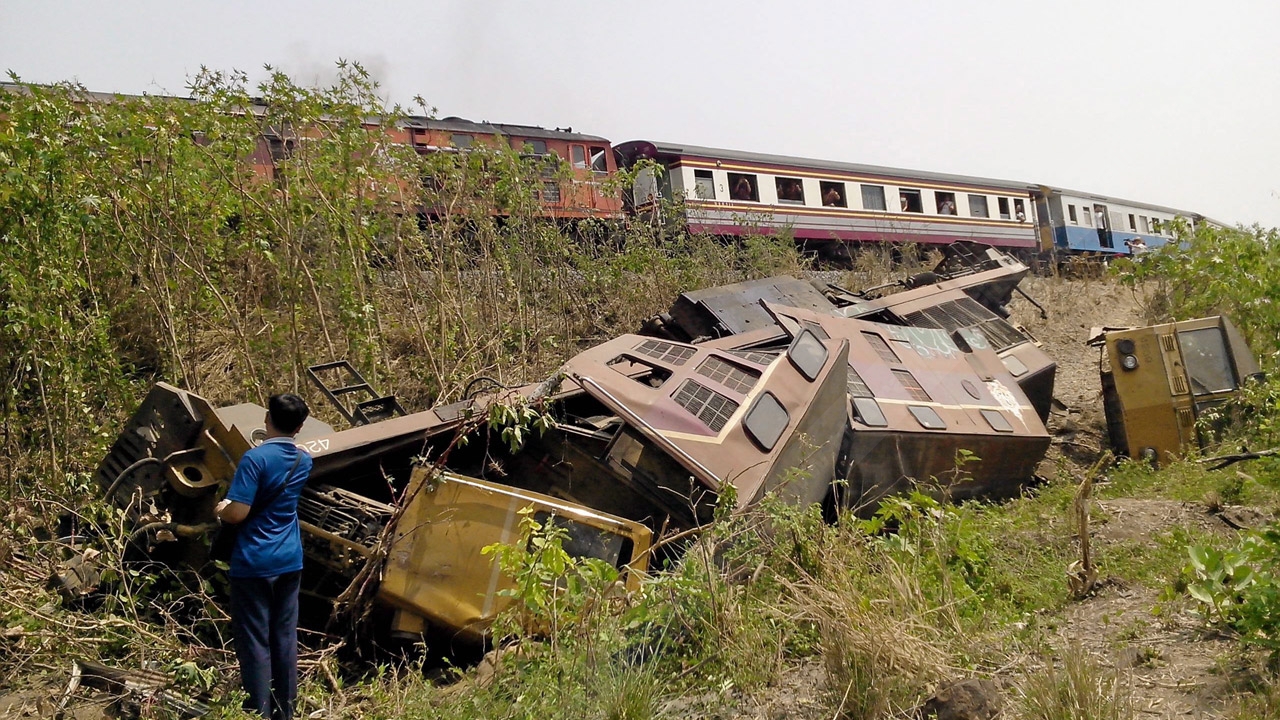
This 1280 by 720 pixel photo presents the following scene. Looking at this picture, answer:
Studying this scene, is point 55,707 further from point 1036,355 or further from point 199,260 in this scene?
point 1036,355

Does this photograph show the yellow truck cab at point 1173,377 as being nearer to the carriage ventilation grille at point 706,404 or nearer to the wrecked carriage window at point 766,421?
the wrecked carriage window at point 766,421

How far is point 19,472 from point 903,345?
790 centimetres

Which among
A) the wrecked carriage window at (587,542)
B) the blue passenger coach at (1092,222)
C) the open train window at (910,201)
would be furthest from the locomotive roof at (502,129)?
the blue passenger coach at (1092,222)

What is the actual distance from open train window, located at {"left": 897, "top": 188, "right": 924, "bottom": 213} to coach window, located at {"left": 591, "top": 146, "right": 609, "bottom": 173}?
787 cm

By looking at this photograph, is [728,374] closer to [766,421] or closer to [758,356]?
[766,421]

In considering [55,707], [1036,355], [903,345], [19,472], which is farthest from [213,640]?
[1036,355]

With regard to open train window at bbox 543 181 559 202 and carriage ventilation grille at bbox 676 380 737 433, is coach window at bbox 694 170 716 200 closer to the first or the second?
open train window at bbox 543 181 559 202

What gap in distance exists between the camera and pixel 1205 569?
4594mm

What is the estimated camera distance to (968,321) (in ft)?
37.8

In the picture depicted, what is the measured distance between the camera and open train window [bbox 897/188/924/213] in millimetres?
22141

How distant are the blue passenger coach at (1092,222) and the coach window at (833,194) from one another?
9.41 metres

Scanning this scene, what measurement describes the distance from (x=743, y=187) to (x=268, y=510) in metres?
15.4

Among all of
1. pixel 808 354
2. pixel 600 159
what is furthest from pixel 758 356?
pixel 600 159

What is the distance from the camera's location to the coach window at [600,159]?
59.3ft
